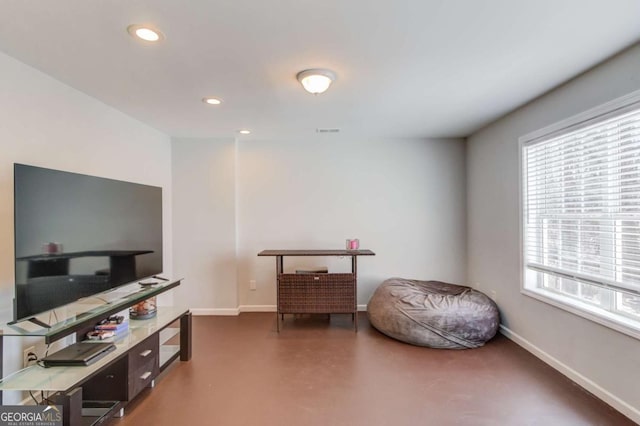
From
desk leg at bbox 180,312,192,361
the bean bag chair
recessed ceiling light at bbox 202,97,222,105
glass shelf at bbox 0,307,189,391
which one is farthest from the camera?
the bean bag chair

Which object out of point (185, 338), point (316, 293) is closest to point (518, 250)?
point (316, 293)

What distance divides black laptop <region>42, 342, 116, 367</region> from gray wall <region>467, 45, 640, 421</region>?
11.0 feet

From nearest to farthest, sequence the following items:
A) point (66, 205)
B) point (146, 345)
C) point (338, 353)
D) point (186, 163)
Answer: point (66, 205) → point (146, 345) → point (338, 353) → point (186, 163)

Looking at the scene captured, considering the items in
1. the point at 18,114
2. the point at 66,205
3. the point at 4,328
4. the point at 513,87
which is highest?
the point at 513,87

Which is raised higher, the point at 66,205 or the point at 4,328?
the point at 66,205

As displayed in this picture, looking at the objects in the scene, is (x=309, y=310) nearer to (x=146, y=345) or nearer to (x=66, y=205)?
(x=146, y=345)

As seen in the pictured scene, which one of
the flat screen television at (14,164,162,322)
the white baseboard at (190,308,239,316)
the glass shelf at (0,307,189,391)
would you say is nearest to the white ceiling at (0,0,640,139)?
the flat screen television at (14,164,162,322)

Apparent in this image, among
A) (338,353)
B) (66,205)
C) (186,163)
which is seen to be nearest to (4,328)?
(66,205)

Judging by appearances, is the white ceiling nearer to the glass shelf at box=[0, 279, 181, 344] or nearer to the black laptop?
the glass shelf at box=[0, 279, 181, 344]

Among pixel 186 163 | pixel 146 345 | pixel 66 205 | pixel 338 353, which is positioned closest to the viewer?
pixel 66 205

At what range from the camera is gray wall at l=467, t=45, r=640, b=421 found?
2.03 meters

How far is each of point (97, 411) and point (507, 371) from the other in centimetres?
310

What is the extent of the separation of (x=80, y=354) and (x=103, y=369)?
20 centimetres

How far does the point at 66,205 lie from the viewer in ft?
6.58
